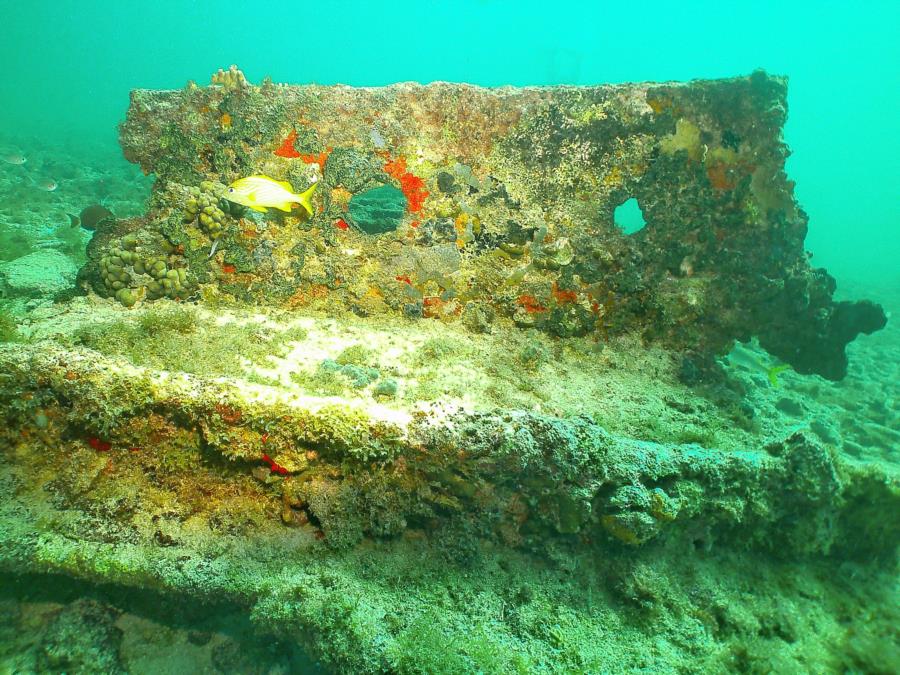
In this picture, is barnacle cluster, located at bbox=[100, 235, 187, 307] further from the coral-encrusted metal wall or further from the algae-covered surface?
the coral-encrusted metal wall

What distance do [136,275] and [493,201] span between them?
13.7 feet

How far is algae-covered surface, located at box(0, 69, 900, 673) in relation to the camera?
Answer: 3041 millimetres

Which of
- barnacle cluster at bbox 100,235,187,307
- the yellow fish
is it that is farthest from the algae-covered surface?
the yellow fish

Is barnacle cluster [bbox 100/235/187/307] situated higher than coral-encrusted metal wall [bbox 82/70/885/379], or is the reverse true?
coral-encrusted metal wall [bbox 82/70/885/379]

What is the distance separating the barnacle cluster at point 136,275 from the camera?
4621 mm

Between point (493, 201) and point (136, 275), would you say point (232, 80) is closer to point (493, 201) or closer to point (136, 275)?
point (136, 275)

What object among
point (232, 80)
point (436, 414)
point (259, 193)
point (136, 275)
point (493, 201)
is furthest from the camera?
point (493, 201)

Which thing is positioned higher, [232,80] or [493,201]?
[493,201]

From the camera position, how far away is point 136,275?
479 cm

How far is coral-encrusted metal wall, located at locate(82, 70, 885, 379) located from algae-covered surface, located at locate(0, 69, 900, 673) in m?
0.04

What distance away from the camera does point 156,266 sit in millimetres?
4730

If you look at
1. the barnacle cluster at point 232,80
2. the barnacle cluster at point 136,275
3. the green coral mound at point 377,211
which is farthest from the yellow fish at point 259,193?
the barnacle cluster at point 232,80

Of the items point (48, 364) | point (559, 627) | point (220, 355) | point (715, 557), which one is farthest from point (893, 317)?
point (48, 364)

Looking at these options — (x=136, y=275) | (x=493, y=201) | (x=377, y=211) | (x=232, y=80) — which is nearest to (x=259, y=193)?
(x=377, y=211)
